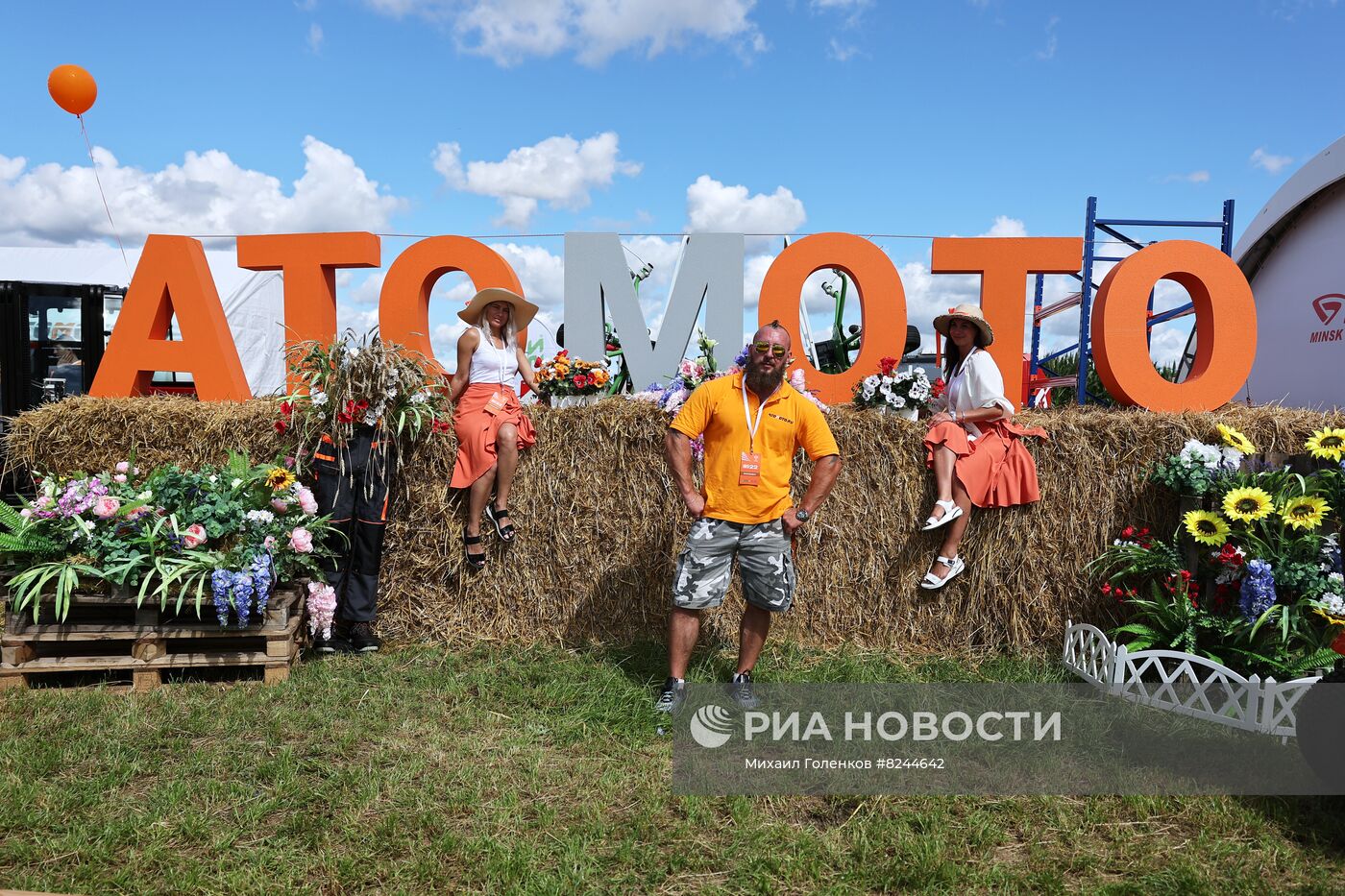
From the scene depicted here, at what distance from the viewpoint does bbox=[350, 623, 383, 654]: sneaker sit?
16.2 feet

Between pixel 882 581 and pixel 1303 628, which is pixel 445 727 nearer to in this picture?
pixel 882 581

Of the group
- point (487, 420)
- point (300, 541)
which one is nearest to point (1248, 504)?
point (487, 420)

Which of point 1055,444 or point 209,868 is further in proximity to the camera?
point 1055,444

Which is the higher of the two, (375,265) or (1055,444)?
(375,265)

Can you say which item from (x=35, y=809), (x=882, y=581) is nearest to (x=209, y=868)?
(x=35, y=809)

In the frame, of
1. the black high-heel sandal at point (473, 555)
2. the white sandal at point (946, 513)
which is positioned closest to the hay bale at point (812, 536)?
the black high-heel sandal at point (473, 555)

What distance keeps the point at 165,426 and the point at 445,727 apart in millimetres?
3092

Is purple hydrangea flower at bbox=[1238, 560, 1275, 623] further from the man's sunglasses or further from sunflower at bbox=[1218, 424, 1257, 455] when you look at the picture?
the man's sunglasses

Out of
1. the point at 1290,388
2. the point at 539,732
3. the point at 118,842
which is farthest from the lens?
the point at 1290,388

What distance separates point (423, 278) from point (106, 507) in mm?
2739

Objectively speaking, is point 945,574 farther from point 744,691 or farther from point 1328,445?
point 1328,445

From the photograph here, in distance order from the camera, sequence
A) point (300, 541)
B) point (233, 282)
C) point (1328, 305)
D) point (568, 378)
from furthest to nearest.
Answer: point (233, 282)
point (1328, 305)
point (568, 378)
point (300, 541)

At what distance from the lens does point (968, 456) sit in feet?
16.3

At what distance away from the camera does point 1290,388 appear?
1026 cm
